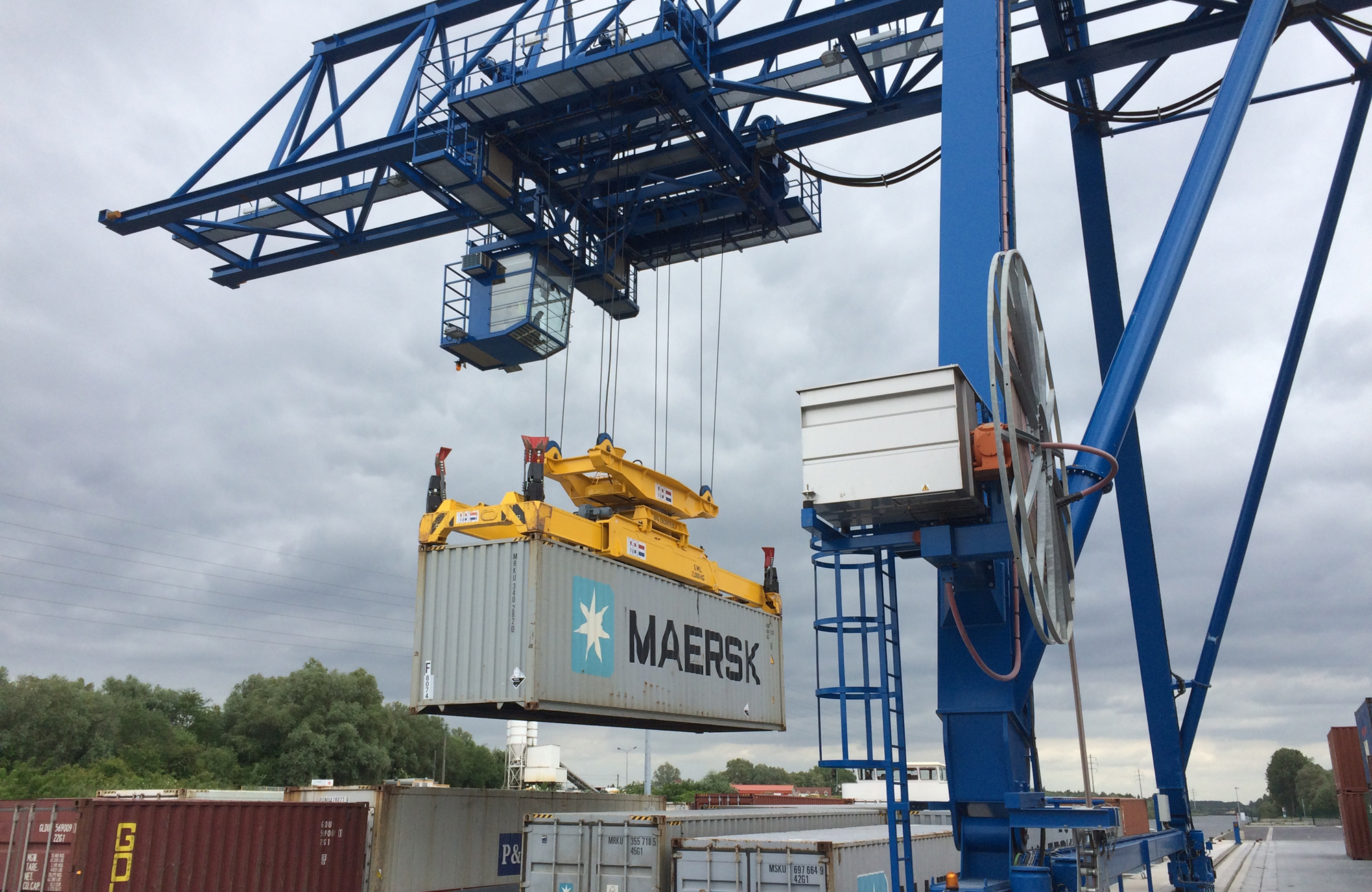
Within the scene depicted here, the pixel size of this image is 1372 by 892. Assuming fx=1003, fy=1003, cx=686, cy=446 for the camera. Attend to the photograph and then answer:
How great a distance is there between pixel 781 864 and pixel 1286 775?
15022cm

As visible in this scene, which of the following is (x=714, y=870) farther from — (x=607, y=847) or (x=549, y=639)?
(x=549, y=639)

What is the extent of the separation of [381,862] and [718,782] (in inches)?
3211

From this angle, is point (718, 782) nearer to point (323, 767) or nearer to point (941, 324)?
point (323, 767)

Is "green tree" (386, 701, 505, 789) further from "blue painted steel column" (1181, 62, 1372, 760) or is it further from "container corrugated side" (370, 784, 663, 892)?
"blue painted steel column" (1181, 62, 1372, 760)

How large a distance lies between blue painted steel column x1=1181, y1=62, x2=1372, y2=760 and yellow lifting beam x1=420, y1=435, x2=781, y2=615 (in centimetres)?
840

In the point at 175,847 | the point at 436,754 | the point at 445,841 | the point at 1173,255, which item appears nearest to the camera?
the point at 1173,255

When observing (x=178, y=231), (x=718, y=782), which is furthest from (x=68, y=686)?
(x=718, y=782)

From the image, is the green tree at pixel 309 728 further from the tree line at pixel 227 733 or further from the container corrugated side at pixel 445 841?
the container corrugated side at pixel 445 841

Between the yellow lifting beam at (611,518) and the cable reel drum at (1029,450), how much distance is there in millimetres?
7441

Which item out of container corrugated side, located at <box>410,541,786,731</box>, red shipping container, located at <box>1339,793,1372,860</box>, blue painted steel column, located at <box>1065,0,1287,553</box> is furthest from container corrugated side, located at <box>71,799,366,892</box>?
red shipping container, located at <box>1339,793,1372,860</box>

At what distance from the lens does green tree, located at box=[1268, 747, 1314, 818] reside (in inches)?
5256

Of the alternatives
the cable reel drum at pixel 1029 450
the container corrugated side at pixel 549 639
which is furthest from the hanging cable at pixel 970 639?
the container corrugated side at pixel 549 639

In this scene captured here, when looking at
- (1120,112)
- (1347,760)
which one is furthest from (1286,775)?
(1120,112)

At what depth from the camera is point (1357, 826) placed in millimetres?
35781
